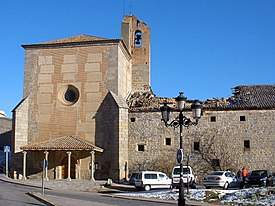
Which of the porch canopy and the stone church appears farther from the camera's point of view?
the stone church

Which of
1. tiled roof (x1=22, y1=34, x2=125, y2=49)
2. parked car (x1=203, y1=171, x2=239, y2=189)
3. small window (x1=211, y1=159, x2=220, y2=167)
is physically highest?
tiled roof (x1=22, y1=34, x2=125, y2=49)

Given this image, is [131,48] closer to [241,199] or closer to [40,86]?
[40,86]

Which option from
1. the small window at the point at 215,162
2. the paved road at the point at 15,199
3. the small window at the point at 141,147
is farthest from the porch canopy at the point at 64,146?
the paved road at the point at 15,199

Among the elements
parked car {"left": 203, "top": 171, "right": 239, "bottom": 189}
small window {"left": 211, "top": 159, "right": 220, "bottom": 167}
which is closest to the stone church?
small window {"left": 211, "top": 159, "right": 220, "bottom": 167}

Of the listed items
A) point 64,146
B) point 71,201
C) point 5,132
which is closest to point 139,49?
point 64,146

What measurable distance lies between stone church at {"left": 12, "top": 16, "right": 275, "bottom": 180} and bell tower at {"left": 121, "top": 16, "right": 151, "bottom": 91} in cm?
674

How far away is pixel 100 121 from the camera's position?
134 ft

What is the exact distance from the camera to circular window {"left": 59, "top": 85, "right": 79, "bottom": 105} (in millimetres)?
42156

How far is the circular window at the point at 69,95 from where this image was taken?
42.2 m

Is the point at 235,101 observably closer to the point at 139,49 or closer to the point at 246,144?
the point at 246,144

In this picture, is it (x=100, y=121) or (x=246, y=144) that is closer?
(x=246, y=144)

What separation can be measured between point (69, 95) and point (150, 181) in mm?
13633

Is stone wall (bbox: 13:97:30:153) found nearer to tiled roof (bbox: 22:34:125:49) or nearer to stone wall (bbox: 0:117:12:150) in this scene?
tiled roof (bbox: 22:34:125:49)

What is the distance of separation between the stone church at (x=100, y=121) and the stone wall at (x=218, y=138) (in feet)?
0.27
